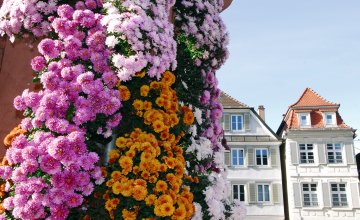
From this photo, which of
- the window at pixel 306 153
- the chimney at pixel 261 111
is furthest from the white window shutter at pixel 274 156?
the chimney at pixel 261 111

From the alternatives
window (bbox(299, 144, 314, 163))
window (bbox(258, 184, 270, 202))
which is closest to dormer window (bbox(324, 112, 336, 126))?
window (bbox(299, 144, 314, 163))

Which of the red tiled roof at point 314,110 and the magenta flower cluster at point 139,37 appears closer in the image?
the magenta flower cluster at point 139,37

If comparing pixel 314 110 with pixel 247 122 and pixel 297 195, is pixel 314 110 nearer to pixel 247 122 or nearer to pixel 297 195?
pixel 247 122

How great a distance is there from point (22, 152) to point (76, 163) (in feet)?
2.07

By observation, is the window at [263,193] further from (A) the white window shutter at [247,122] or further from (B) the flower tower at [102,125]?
(B) the flower tower at [102,125]

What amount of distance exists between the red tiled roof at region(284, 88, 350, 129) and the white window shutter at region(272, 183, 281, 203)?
12.5 feet

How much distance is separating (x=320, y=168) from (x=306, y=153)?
3.92ft

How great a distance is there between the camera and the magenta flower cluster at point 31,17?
20.1 feet

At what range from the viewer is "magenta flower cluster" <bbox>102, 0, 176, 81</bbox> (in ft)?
17.5

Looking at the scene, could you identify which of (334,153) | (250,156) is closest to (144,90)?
(250,156)

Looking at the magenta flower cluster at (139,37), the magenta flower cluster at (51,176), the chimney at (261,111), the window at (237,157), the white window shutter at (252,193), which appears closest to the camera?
the magenta flower cluster at (51,176)

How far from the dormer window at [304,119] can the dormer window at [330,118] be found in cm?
110

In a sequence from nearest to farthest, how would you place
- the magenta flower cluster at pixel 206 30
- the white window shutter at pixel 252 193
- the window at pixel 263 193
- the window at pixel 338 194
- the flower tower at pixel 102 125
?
the flower tower at pixel 102 125
the magenta flower cluster at pixel 206 30
the white window shutter at pixel 252 193
the window at pixel 263 193
the window at pixel 338 194

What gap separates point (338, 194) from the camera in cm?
2603
